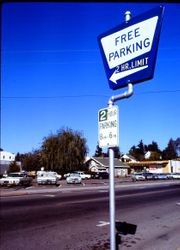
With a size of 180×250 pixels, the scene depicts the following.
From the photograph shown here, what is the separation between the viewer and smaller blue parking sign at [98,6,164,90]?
4.25 m

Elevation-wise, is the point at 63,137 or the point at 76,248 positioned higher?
the point at 63,137

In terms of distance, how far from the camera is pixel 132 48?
14.6 feet

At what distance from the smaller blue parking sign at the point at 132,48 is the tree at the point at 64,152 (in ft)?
205

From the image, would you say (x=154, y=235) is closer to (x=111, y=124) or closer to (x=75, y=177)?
(x=111, y=124)

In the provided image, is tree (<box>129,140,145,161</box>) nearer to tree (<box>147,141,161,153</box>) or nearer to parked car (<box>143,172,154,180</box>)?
tree (<box>147,141,161,153</box>)

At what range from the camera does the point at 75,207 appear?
16.1 meters

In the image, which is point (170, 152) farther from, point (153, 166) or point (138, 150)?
point (153, 166)

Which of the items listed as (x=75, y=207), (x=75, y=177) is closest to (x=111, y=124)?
(x=75, y=207)

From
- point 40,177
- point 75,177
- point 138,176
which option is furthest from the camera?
point 138,176

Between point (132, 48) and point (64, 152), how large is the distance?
6311cm

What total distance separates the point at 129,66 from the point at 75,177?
44955 mm

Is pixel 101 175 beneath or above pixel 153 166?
beneath

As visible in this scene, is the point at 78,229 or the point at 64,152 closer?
the point at 78,229

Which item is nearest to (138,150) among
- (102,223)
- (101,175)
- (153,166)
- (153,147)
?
(153,147)
